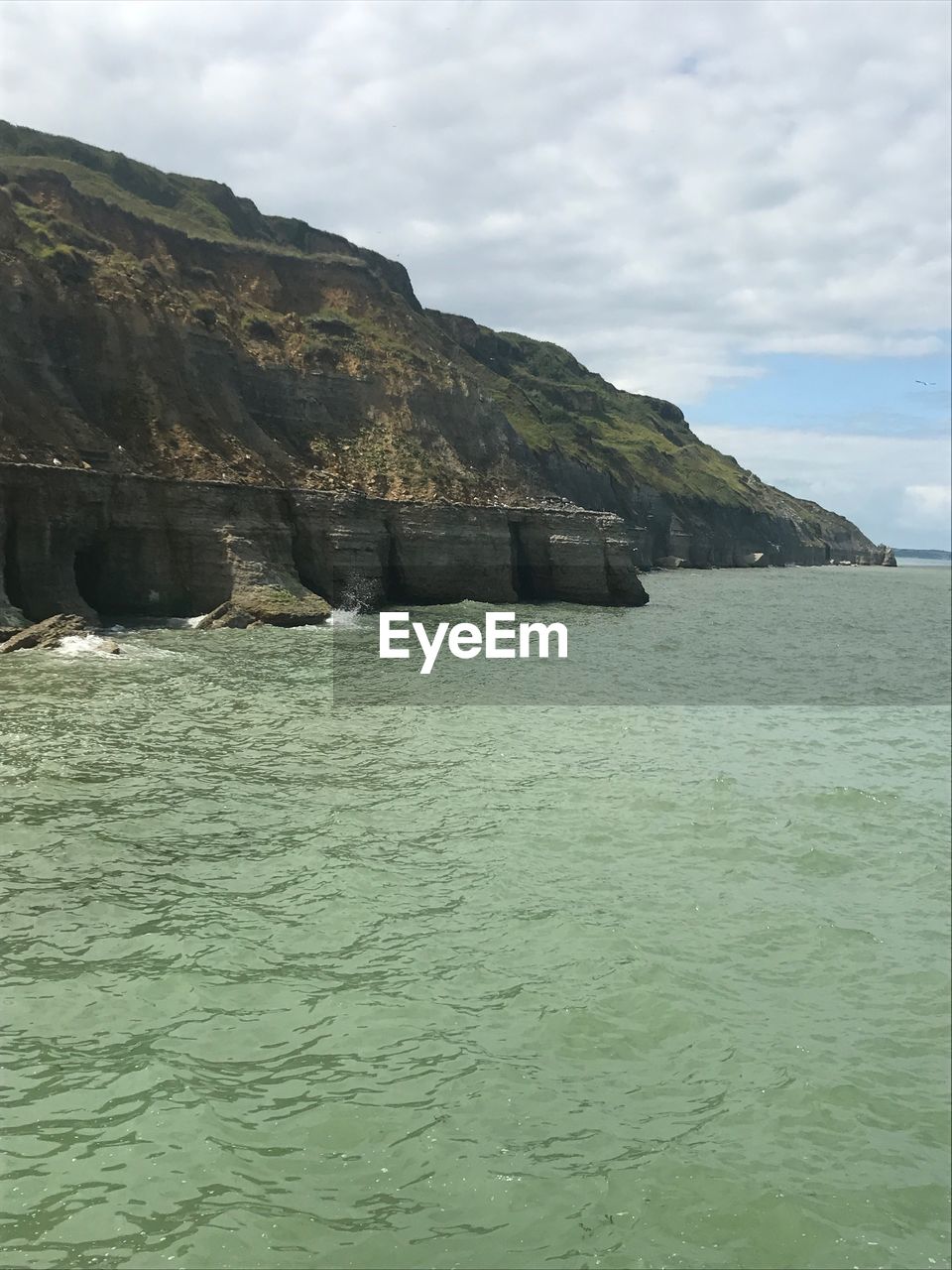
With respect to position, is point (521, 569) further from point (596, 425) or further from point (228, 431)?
point (596, 425)

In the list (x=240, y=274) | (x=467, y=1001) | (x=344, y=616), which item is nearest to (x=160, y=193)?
(x=240, y=274)

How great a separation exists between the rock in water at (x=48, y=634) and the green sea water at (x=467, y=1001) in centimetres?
1023

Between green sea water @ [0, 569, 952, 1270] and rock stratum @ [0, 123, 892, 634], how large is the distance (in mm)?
21584

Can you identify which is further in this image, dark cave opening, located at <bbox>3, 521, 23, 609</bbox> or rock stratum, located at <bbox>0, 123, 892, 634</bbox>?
rock stratum, located at <bbox>0, 123, 892, 634</bbox>

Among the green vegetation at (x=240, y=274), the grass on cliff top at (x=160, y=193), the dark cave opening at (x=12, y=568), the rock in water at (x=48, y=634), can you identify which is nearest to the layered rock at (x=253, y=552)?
the dark cave opening at (x=12, y=568)

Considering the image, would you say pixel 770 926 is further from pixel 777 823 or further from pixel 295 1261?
pixel 295 1261

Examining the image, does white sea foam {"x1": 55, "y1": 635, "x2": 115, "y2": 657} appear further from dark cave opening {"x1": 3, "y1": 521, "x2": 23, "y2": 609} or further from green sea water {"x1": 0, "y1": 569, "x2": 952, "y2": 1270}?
green sea water {"x1": 0, "y1": 569, "x2": 952, "y2": 1270}

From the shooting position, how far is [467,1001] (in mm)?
9297

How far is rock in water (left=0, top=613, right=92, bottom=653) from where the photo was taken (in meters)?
29.4

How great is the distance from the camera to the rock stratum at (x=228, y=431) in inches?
1598

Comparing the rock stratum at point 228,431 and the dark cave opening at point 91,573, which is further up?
the rock stratum at point 228,431

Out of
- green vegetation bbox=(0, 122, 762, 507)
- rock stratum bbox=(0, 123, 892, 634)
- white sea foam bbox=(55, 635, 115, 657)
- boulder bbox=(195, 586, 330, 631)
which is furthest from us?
green vegetation bbox=(0, 122, 762, 507)

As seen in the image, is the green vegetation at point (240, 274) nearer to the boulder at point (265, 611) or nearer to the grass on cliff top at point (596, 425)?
the grass on cliff top at point (596, 425)

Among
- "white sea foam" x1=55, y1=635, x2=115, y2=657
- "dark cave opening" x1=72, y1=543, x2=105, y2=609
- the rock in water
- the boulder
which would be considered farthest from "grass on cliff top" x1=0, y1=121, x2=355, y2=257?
"white sea foam" x1=55, y1=635, x2=115, y2=657
